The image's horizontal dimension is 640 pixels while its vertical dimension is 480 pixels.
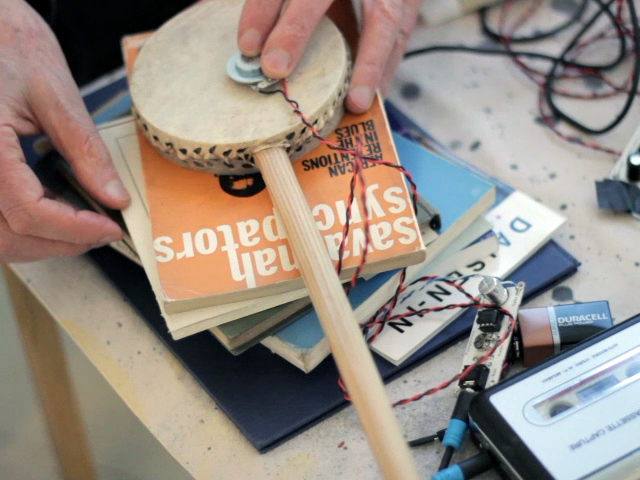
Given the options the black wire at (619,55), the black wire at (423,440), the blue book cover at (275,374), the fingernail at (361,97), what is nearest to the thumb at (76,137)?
the blue book cover at (275,374)

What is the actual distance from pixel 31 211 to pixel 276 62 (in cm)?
26

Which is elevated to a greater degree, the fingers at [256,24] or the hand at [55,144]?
the fingers at [256,24]

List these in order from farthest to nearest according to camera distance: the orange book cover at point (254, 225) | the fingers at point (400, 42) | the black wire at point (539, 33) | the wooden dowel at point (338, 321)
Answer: the black wire at point (539, 33)
the fingers at point (400, 42)
the orange book cover at point (254, 225)
the wooden dowel at point (338, 321)

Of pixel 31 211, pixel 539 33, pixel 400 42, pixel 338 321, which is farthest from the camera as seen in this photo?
pixel 539 33

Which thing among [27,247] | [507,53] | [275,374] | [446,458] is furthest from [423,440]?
[507,53]

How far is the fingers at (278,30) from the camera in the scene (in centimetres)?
60

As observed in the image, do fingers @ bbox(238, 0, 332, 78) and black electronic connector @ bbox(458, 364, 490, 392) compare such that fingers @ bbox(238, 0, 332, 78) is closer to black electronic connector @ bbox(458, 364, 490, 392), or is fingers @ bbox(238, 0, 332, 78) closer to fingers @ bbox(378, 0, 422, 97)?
fingers @ bbox(378, 0, 422, 97)

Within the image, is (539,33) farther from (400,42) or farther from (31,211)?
(31,211)

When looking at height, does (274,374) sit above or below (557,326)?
below

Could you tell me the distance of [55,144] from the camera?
658mm

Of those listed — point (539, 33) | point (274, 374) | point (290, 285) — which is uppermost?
point (539, 33)

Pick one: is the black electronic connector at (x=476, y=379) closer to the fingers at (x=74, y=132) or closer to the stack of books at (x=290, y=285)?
the stack of books at (x=290, y=285)

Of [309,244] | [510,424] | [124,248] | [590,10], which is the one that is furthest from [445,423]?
[590,10]

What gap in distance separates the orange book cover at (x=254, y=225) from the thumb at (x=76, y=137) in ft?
0.11
